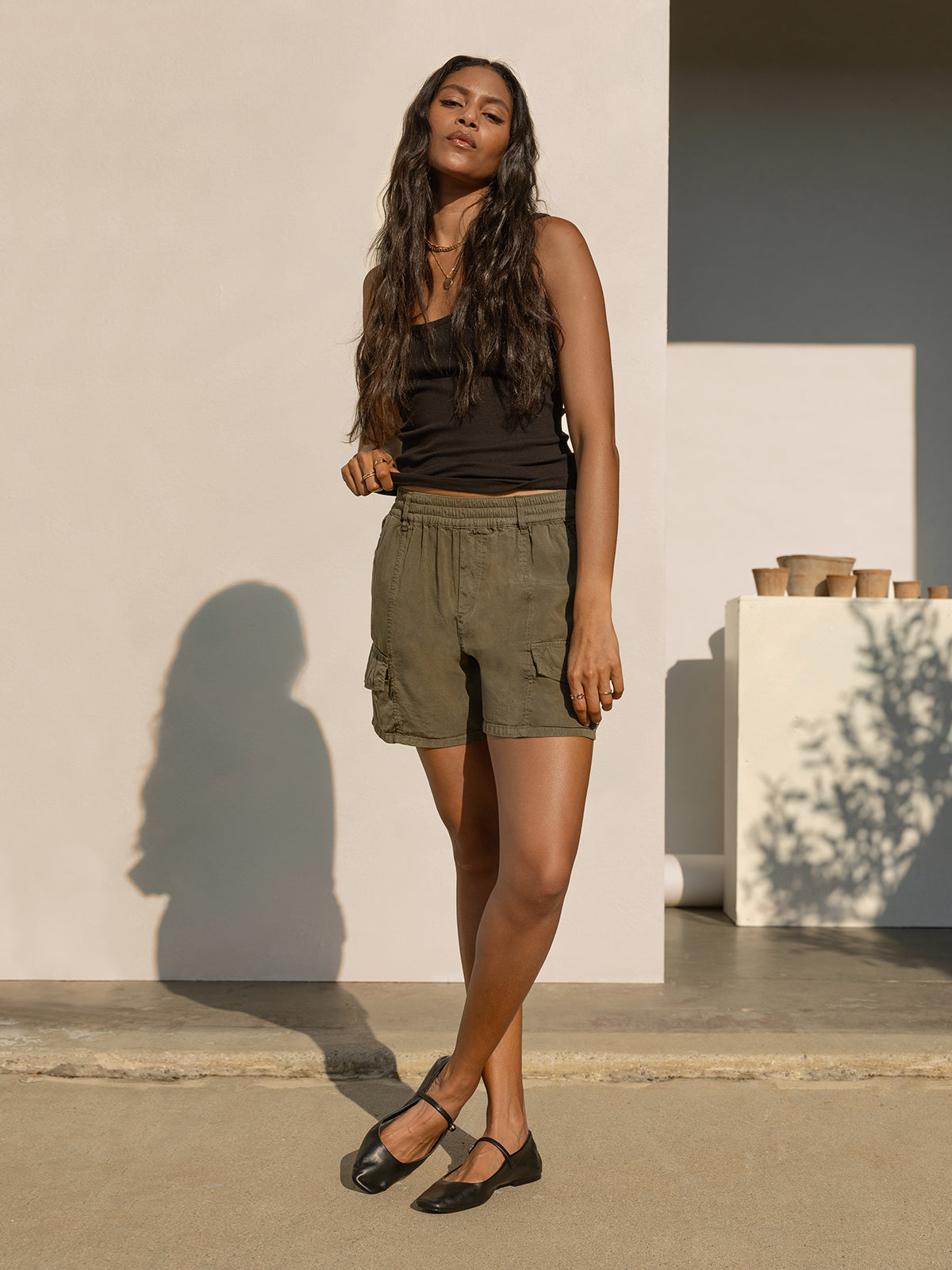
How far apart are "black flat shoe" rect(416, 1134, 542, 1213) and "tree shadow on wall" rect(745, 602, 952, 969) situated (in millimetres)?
2152

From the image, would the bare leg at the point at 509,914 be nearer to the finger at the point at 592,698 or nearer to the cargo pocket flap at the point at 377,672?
the finger at the point at 592,698

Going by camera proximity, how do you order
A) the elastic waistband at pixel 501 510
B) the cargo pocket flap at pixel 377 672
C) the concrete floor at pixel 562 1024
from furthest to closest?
the concrete floor at pixel 562 1024
the cargo pocket flap at pixel 377 672
the elastic waistband at pixel 501 510

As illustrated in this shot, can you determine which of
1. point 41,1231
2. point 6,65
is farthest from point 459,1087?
point 6,65

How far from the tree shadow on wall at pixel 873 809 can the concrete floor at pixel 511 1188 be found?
1.48 meters

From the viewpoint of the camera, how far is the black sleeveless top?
1857 millimetres

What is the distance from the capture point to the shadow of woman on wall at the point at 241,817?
10.5ft

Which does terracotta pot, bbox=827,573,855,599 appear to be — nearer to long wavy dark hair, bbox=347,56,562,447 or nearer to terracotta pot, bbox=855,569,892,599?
terracotta pot, bbox=855,569,892,599

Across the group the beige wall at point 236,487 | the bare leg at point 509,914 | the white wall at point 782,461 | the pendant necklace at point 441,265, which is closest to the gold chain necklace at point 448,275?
the pendant necklace at point 441,265

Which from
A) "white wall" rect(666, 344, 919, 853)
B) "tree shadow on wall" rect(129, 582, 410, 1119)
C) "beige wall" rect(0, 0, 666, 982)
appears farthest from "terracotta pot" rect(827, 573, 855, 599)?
"tree shadow on wall" rect(129, 582, 410, 1119)

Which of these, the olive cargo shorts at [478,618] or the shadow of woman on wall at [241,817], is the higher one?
the olive cargo shorts at [478,618]

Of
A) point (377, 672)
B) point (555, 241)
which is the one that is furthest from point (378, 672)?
point (555, 241)

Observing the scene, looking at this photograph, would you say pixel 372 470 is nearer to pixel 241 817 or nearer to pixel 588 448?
pixel 588 448

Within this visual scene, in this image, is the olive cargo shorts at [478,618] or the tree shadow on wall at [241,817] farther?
the tree shadow on wall at [241,817]

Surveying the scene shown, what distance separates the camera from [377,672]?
196 cm
